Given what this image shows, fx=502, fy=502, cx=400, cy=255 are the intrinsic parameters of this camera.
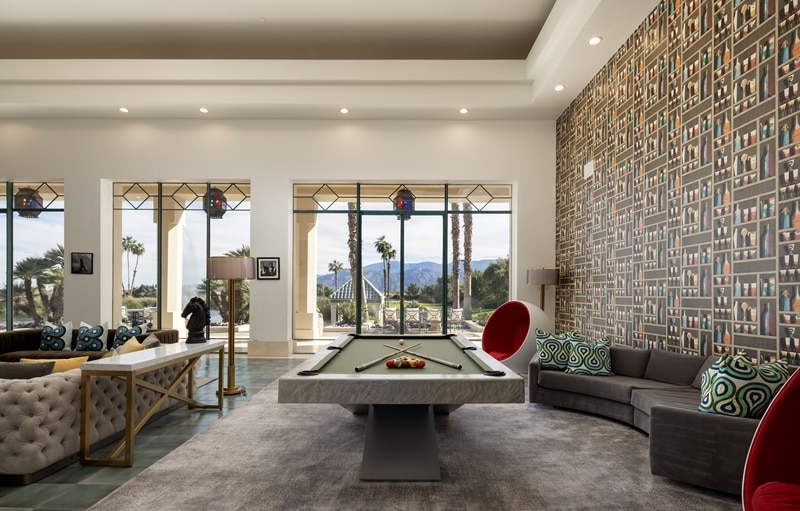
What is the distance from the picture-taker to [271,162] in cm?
920

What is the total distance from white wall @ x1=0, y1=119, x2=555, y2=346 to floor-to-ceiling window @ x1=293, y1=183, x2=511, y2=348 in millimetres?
379

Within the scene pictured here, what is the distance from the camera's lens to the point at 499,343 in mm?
7500

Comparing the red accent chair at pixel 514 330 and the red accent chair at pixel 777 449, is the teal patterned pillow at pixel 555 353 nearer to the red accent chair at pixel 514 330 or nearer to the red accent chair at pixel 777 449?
the red accent chair at pixel 514 330

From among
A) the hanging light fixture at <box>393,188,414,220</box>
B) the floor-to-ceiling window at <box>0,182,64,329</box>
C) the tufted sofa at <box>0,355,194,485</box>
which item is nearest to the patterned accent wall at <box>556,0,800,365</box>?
the hanging light fixture at <box>393,188,414,220</box>

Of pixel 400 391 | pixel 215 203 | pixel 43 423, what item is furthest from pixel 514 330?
pixel 215 203

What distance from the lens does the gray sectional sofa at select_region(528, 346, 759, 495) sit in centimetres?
303

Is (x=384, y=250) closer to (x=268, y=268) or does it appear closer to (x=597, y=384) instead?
(x=268, y=268)

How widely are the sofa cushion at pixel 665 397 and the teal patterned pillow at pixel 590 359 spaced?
0.70 m

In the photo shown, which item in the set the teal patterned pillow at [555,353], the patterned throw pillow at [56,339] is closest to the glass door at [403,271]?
the teal patterned pillow at [555,353]

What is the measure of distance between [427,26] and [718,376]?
624cm

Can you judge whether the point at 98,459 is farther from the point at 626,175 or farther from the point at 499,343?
the point at 626,175

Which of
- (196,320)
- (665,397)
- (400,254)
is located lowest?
(665,397)

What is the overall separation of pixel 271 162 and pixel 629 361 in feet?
22.3

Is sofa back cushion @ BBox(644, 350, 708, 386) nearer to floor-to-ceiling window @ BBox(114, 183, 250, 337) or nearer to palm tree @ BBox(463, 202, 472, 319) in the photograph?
palm tree @ BBox(463, 202, 472, 319)
